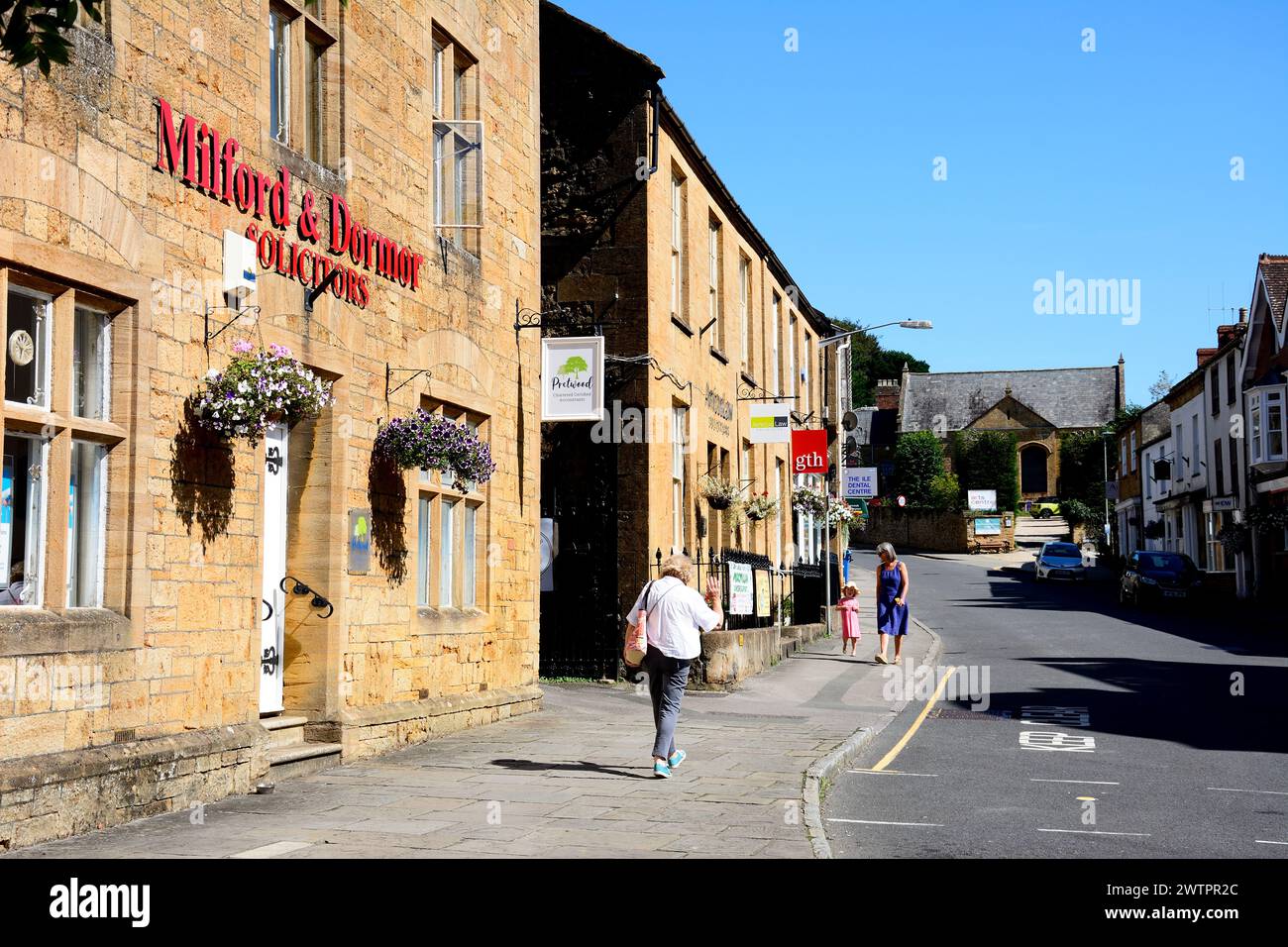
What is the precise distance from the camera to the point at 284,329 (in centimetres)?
1011

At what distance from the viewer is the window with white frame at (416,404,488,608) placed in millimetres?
12992

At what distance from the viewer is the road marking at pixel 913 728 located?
11952mm

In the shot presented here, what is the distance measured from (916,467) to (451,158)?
7732 cm

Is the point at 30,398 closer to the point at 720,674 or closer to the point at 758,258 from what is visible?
the point at 720,674

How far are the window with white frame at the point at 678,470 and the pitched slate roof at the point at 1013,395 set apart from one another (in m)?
83.9

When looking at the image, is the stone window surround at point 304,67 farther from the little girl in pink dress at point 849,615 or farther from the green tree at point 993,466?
the green tree at point 993,466

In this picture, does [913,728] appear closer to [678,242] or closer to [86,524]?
[86,524]

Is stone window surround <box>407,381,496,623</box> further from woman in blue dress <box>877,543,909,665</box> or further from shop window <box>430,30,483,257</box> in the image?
woman in blue dress <box>877,543,909,665</box>

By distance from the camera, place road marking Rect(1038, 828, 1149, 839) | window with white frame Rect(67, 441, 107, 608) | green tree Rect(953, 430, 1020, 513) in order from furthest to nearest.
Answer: green tree Rect(953, 430, 1020, 513)
road marking Rect(1038, 828, 1149, 839)
window with white frame Rect(67, 441, 107, 608)

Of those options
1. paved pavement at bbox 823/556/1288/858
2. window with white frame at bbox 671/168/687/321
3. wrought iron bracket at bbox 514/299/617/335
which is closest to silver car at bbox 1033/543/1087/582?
paved pavement at bbox 823/556/1288/858

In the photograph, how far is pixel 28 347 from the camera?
770 cm

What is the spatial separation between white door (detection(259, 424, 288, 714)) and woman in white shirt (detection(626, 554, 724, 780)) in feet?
9.04

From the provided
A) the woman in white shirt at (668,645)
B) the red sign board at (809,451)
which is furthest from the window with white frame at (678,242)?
the woman in white shirt at (668,645)
